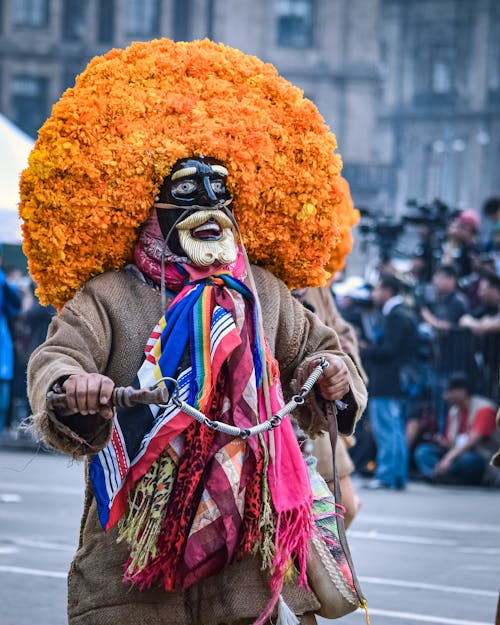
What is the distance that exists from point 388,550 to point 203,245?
17.4 ft

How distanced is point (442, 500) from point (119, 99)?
856 cm

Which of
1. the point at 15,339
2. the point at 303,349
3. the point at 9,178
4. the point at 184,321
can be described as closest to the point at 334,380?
the point at 303,349

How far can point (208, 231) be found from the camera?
15.6ft

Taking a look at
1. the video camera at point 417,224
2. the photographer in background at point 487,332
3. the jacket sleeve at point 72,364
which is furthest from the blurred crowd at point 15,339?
the jacket sleeve at point 72,364

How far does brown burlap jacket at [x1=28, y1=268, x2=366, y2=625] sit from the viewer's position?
4.38 meters

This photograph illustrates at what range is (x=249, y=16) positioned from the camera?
50.7 meters

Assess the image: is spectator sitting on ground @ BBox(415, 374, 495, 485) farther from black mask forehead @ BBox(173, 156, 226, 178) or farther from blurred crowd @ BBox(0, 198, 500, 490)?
black mask forehead @ BBox(173, 156, 226, 178)

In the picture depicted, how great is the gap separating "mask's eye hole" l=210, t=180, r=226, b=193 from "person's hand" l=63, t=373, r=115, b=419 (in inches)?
34.3

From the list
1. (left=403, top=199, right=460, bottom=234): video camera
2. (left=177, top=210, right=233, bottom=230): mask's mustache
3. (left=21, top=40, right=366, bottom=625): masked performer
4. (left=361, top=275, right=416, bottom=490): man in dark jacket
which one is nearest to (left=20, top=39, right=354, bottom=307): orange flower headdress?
(left=21, top=40, right=366, bottom=625): masked performer

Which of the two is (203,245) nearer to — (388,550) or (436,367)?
(388,550)

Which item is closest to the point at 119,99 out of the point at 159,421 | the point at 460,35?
the point at 159,421

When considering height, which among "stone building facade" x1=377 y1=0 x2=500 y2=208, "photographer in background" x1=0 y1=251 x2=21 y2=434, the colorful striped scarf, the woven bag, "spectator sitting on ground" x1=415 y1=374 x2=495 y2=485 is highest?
"stone building facade" x1=377 y1=0 x2=500 y2=208

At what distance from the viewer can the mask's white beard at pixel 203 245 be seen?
4715 millimetres

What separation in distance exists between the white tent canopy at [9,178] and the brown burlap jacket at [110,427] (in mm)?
9100
